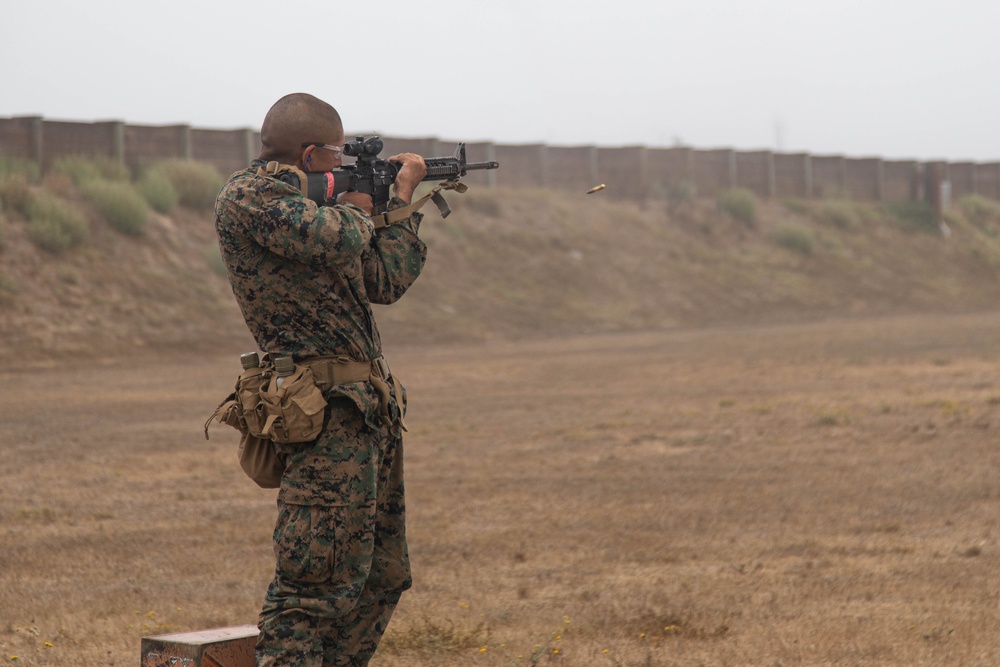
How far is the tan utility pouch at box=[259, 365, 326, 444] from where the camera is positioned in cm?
336

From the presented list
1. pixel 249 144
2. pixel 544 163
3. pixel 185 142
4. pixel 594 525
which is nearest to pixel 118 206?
pixel 185 142

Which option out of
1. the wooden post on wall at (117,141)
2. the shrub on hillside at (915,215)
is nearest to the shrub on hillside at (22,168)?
the wooden post on wall at (117,141)

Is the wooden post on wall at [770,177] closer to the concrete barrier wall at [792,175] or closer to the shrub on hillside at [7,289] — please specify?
the concrete barrier wall at [792,175]

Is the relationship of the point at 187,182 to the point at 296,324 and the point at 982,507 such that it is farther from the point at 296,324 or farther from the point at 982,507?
the point at 296,324

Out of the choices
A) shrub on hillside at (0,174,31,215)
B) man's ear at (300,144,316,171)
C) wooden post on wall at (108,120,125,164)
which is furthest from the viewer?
wooden post on wall at (108,120,125,164)

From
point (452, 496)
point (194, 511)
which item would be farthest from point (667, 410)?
point (194, 511)

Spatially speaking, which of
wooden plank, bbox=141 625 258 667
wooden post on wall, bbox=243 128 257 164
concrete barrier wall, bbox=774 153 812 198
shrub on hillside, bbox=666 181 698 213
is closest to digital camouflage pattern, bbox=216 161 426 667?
wooden plank, bbox=141 625 258 667

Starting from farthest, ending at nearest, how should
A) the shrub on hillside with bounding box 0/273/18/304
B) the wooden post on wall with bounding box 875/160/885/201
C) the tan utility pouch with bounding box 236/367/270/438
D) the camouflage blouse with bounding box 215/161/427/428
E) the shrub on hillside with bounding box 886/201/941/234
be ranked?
1. the wooden post on wall with bounding box 875/160/885/201
2. the shrub on hillside with bounding box 886/201/941/234
3. the shrub on hillside with bounding box 0/273/18/304
4. the tan utility pouch with bounding box 236/367/270/438
5. the camouflage blouse with bounding box 215/161/427/428

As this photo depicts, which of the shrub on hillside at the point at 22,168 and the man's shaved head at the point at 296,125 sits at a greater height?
the shrub on hillside at the point at 22,168

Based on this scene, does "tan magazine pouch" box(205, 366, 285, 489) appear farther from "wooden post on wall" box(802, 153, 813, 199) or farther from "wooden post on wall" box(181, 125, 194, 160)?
"wooden post on wall" box(802, 153, 813, 199)

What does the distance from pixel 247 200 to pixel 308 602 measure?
116 centimetres

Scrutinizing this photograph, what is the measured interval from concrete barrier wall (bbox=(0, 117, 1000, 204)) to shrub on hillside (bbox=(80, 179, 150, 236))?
2.27m

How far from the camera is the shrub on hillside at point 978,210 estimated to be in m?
52.4

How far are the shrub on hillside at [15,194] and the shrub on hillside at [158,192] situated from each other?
3424 millimetres
